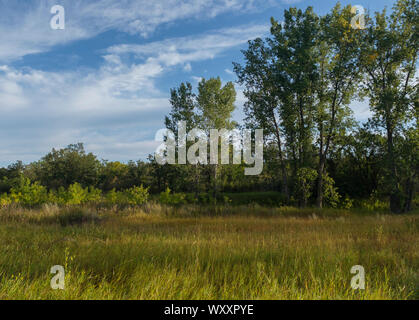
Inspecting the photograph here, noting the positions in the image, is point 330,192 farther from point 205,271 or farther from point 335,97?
point 205,271

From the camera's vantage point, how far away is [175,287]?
3275 millimetres

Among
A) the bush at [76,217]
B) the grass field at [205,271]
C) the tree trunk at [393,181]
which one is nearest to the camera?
the grass field at [205,271]

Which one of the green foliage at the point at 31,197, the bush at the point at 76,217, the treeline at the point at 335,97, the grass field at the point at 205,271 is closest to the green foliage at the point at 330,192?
the treeline at the point at 335,97

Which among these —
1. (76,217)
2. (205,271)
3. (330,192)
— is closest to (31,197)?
(76,217)

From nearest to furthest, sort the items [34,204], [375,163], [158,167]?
[34,204] < [375,163] < [158,167]

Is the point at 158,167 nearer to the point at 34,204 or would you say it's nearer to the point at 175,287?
the point at 34,204

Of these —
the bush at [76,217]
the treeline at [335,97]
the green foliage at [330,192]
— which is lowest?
the bush at [76,217]

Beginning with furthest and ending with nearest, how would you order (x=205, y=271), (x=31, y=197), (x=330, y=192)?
(x=31, y=197) < (x=330, y=192) < (x=205, y=271)

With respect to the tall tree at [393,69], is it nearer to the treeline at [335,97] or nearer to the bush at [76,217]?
the treeline at [335,97]

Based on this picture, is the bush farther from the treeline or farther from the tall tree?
the tall tree

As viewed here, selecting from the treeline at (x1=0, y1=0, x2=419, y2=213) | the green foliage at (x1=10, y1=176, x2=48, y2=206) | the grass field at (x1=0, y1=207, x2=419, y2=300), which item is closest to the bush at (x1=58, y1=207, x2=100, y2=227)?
the grass field at (x1=0, y1=207, x2=419, y2=300)

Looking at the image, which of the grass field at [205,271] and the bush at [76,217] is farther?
the bush at [76,217]

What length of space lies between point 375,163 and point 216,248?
20235 millimetres
